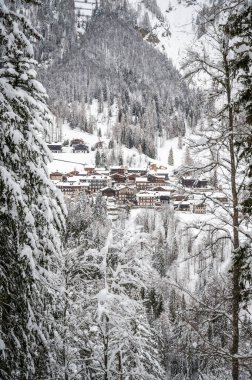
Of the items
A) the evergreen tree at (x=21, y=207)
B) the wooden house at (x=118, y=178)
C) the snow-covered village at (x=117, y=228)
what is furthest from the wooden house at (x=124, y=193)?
the evergreen tree at (x=21, y=207)

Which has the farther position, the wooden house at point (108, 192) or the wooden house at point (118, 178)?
the wooden house at point (118, 178)

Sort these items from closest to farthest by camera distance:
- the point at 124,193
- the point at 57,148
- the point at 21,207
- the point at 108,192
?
the point at 21,207
the point at 124,193
the point at 108,192
the point at 57,148

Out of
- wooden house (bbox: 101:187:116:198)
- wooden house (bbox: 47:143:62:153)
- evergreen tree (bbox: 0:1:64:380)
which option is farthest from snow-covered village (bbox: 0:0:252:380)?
wooden house (bbox: 47:143:62:153)

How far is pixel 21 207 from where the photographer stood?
611 centimetres

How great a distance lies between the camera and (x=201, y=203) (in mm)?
7375

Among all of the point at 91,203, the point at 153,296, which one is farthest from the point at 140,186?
the point at 153,296

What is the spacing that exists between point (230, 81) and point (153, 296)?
47.7 m

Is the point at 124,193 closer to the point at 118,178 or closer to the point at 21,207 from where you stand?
the point at 118,178

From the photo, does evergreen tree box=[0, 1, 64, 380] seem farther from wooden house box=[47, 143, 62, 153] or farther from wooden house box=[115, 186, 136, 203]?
wooden house box=[47, 143, 62, 153]

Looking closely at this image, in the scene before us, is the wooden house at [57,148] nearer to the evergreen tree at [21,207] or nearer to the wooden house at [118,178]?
the wooden house at [118,178]

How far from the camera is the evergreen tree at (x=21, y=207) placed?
5.93 meters

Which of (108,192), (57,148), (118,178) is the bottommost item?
(108,192)

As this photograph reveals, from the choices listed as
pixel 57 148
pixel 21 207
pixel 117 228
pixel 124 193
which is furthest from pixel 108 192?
pixel 21 207

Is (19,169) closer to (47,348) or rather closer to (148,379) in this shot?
(47,348)
